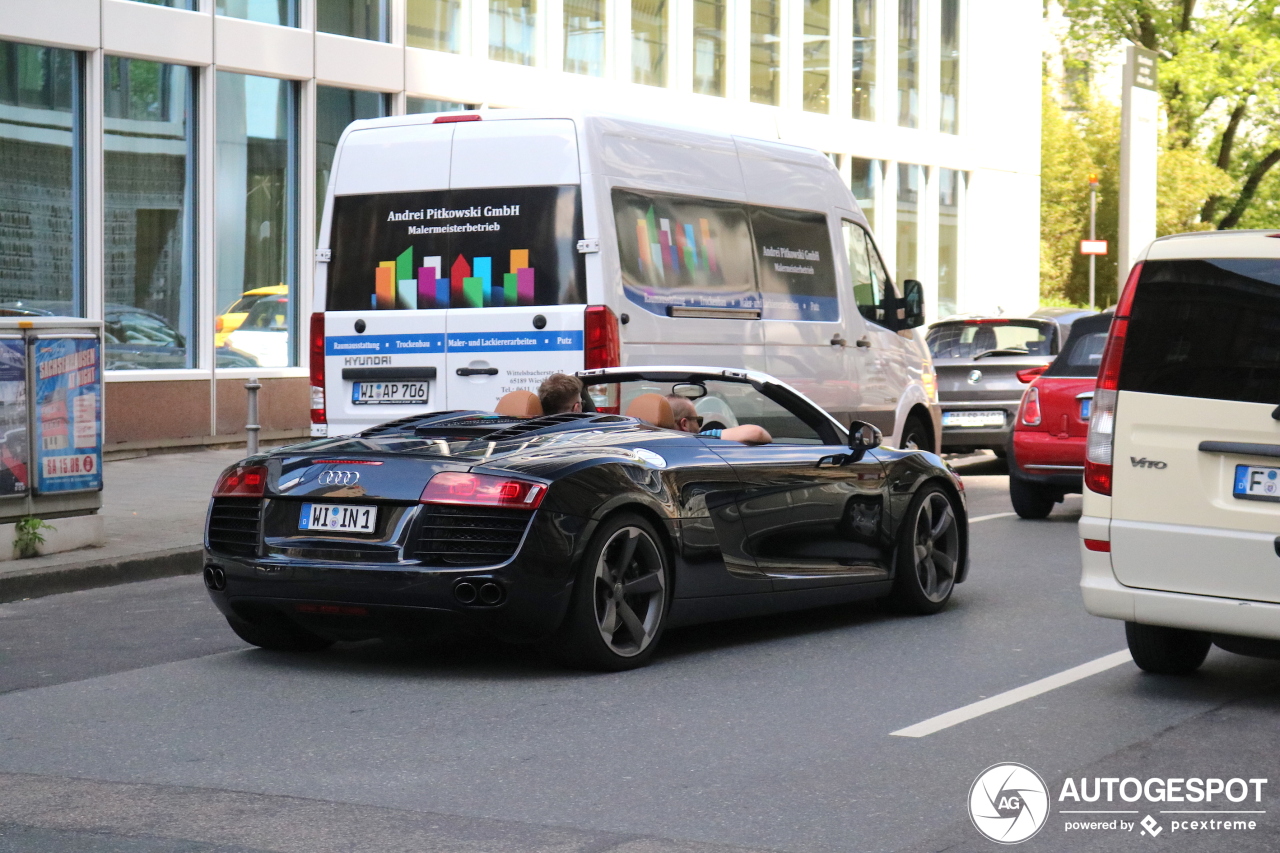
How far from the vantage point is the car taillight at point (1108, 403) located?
6.60 meters

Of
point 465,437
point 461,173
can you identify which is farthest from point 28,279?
point 465,437

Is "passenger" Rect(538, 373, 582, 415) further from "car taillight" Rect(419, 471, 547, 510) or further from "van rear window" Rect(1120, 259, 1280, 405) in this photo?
"van rear window" Rect(1120, 259, 1280, 405)

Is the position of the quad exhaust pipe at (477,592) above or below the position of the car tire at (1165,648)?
above

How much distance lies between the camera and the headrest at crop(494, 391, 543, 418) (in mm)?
8586

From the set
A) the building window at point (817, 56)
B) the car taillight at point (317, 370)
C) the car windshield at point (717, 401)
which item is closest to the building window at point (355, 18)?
the car taillight at point (317, 370)

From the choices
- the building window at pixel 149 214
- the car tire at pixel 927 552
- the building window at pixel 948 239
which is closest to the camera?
the car tire at pixel 927 552

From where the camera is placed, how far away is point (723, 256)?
12.0 metres

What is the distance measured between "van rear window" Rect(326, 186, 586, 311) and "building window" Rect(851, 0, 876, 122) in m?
20.7

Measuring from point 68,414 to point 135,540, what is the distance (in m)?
1.05

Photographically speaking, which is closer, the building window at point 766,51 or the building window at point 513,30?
the building window at point 513,30

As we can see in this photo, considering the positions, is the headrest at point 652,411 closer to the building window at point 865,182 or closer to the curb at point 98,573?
the curb at point 98,573

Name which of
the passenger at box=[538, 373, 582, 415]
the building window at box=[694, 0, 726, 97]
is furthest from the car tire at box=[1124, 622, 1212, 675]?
the building window at box=[694, 0, 726, 97]

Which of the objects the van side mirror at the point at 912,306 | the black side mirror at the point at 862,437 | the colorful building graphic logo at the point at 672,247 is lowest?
the black side mirror at the point at 862,437

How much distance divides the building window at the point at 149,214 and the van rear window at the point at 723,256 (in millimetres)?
8213
